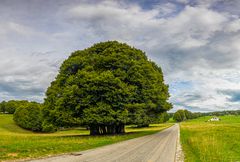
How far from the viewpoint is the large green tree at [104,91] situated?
36031 mm

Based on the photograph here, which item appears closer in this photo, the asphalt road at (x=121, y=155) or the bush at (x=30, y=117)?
the asphalt road at (x=121, y=155)

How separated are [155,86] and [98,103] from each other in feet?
37.5

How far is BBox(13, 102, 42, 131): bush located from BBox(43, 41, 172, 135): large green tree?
4954 cm

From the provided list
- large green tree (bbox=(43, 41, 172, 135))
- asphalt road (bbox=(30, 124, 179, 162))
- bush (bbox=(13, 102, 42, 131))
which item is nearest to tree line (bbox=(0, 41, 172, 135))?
large green tree (bbox=(43, 41, 172, 135))

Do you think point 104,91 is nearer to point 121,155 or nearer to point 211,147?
point 211,147

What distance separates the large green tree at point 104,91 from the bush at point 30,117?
49.5 meters

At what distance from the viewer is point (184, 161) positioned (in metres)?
15.4

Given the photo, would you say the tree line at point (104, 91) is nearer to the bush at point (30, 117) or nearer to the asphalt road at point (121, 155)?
the asphalt road at point (121, 155)

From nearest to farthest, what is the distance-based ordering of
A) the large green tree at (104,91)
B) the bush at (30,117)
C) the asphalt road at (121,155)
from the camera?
the asphalt road at (121,155)
the large green tree at (104,91)
the bush at (30,117)

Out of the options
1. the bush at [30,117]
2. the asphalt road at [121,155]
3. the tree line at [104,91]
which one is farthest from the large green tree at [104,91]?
the bush at [30,117]

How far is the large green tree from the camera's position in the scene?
3603cm

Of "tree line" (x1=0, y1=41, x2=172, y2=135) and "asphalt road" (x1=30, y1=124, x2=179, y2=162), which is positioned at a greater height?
"tree line" (x1=0, y1=41, x2=172, y2=135)

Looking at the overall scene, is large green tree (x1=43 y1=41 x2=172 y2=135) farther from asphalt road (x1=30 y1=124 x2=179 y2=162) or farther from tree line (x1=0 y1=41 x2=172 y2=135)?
asphalt road (x1=30 y1=124 x2=179 y2=162)

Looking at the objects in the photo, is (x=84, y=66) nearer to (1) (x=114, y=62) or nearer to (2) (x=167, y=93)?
(1) (x=114, y=62)
